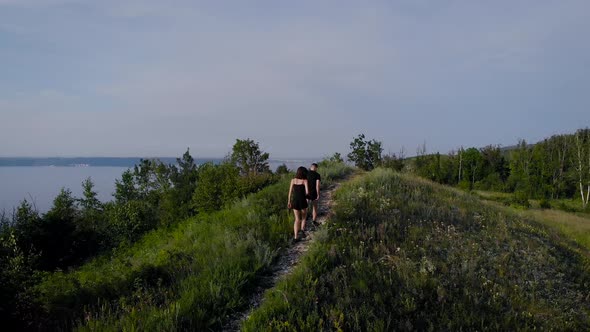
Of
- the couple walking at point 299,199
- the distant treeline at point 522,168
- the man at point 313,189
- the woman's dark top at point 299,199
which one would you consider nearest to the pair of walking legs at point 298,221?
the couple walking at point 299,199

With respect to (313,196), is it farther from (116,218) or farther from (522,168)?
(522,168)

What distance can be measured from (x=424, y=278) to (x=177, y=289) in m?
5.33

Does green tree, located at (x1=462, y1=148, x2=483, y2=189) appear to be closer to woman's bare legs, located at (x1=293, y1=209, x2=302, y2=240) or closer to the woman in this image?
the woman

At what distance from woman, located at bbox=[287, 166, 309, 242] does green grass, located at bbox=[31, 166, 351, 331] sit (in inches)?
18.1

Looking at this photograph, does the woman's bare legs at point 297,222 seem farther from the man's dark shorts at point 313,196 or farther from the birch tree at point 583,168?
the birch tree at point 583,168

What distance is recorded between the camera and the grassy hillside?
22.0ft

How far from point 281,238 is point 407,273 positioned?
368cm

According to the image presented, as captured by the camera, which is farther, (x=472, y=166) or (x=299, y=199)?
(x=472, y=166)

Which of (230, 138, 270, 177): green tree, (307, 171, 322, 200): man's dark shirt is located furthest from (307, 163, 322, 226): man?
(230, 138, 270, 177): green tree

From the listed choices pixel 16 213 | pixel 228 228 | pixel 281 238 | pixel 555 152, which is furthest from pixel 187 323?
pixel 555 152

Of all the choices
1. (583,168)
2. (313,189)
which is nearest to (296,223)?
(313,189)

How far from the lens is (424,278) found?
8164 mm

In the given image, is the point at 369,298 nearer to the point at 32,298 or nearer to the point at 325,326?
the point at 325,326

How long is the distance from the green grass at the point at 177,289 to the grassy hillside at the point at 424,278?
0.93 meters
